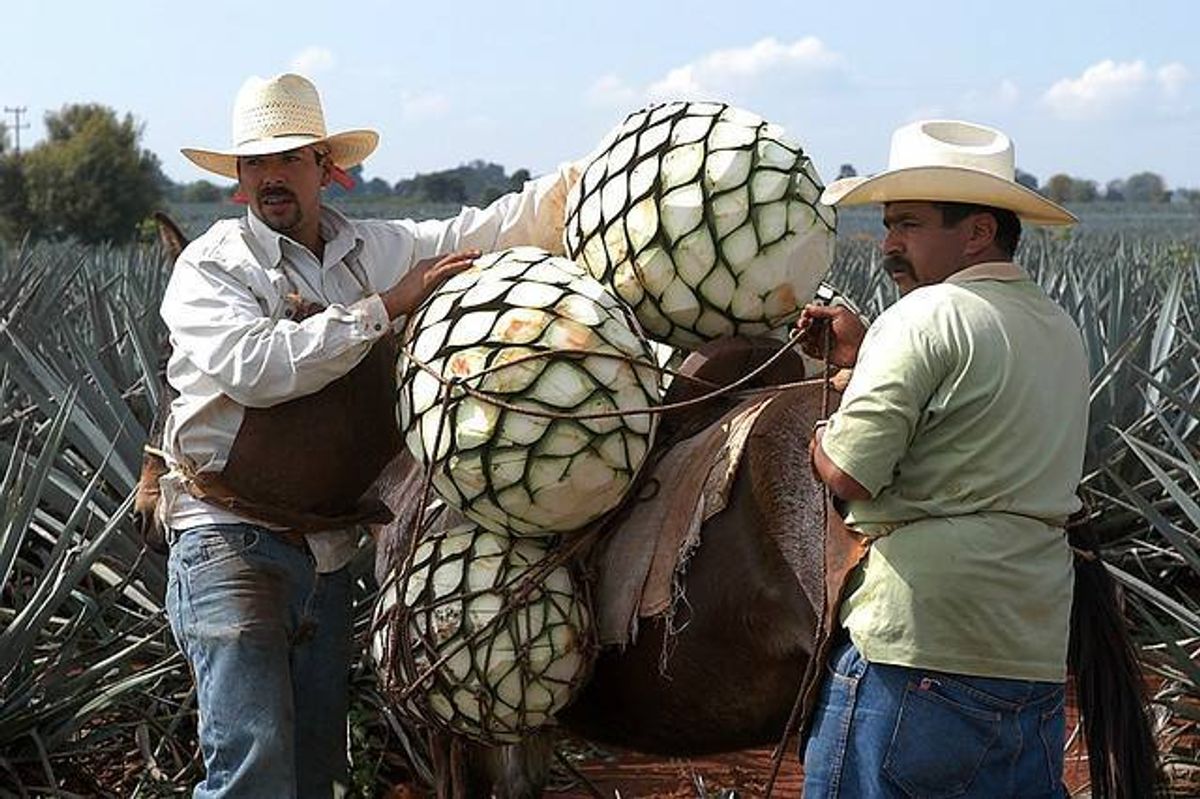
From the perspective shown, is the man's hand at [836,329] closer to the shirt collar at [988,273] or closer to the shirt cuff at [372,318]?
the shirt collar at [988,273]

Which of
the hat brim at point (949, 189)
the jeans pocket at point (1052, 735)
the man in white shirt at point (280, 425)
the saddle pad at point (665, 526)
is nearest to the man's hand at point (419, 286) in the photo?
the man in white shirt at point (280, 425)

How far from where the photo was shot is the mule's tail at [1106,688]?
2.36 meters

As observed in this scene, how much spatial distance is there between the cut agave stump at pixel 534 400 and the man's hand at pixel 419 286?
244 mm

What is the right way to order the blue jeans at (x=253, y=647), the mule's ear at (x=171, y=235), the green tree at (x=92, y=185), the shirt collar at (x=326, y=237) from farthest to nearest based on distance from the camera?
1. the green tree at (x=92, y=185)
2. the mule's ear at (x=171, y=235)
3. the shirt collar at (x=326, y=237)
4. the blue jeans at (x=253, y=647)

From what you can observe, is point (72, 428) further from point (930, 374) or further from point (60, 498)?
point (930, 374)

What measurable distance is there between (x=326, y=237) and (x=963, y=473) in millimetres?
1465

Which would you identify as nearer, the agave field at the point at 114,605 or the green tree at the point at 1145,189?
the agave field at the point at 114,605

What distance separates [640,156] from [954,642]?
3.06 ft

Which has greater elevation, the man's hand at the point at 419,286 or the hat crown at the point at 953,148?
the hat crown at the point at 953,148

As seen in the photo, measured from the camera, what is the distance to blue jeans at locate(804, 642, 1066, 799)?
2.18 meters

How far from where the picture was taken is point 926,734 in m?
2.18

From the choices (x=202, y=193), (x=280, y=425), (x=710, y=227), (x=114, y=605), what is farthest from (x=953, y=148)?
(x=202, y=193)

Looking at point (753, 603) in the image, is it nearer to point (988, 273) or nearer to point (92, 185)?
point (988, 273)

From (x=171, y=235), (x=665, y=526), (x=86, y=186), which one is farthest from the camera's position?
(x=86, y=186)
